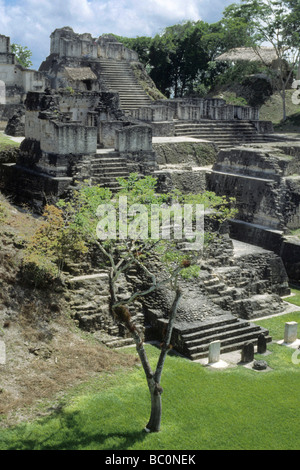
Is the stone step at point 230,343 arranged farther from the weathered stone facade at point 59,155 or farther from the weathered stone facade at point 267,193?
the weathered stone facade at point 59,155

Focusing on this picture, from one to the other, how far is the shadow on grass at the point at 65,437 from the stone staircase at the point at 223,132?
15.6 meters

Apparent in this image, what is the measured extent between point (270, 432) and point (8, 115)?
1924 cm

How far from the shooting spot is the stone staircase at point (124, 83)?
2551 cm

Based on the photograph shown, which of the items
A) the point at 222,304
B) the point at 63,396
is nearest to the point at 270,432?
the point at 63,396

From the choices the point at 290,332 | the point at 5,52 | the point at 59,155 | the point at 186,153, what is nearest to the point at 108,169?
the point at 59,155

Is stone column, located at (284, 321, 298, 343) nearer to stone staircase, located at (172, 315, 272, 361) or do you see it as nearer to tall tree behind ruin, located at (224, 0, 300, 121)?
stone staircase, located at (172, 315, 272, 361)

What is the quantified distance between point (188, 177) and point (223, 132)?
5.03 metres

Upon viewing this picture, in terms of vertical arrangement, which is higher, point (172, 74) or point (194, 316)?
point (172, 74)

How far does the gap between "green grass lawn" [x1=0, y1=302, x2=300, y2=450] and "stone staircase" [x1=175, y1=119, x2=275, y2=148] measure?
44.2 ft

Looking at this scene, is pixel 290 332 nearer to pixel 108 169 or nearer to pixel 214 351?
pixel 214 351

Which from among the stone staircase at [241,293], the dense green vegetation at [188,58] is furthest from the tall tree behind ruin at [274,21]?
the stone staircase at [241,293]

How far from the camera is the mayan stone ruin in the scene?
41.0ft

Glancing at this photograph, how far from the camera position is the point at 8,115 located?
24.9m
